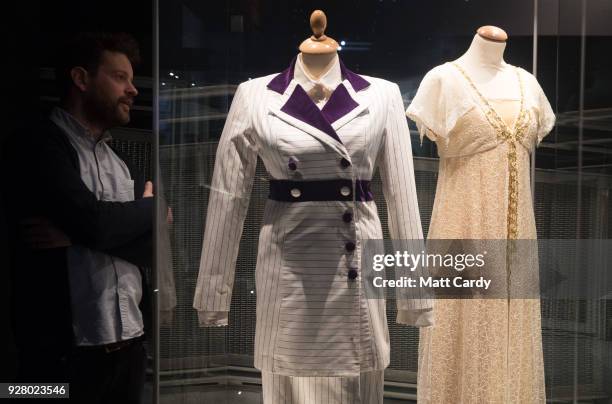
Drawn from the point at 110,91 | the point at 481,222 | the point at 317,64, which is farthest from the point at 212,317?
the point at 481,222

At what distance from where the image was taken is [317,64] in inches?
102

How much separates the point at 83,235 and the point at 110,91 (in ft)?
1.49

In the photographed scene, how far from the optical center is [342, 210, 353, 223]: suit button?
2.46 meters

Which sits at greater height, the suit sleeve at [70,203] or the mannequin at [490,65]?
the mannequin at [490,65]

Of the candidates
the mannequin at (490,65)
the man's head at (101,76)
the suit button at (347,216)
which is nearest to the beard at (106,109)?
the man's head at (101,76)

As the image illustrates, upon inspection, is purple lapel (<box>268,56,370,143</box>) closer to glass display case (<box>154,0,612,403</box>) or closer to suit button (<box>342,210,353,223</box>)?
suit button (<box>342,210,353,223</box>)

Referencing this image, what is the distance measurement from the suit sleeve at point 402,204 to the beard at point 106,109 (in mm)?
838

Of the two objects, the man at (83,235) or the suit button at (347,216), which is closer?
the man at (83,235)

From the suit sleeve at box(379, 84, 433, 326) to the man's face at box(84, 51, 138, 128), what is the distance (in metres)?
0.82

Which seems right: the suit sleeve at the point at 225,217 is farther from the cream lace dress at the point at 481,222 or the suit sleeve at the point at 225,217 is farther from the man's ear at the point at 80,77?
the cream lace dress at the point at 481,222

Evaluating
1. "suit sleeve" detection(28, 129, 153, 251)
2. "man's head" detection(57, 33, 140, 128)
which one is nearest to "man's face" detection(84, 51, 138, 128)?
"man's head" detection(57, 33, 140, 128)

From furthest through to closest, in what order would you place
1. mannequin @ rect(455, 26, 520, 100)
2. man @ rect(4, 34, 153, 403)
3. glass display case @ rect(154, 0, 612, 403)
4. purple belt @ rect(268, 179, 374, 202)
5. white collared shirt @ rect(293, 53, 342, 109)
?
mannequin @ rect(455, 26, 520, 100) < glass display case @ rect(154, 0, 612, 403) < white collared shirt @ rect(293, 53, 342, 109) < purple belt @ rect(268, 179, 374, 202) < man @ rect(4, 34, 153, 403)

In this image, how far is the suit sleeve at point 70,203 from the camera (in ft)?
7.73

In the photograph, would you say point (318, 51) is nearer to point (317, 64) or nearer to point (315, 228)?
point (317, 64)
